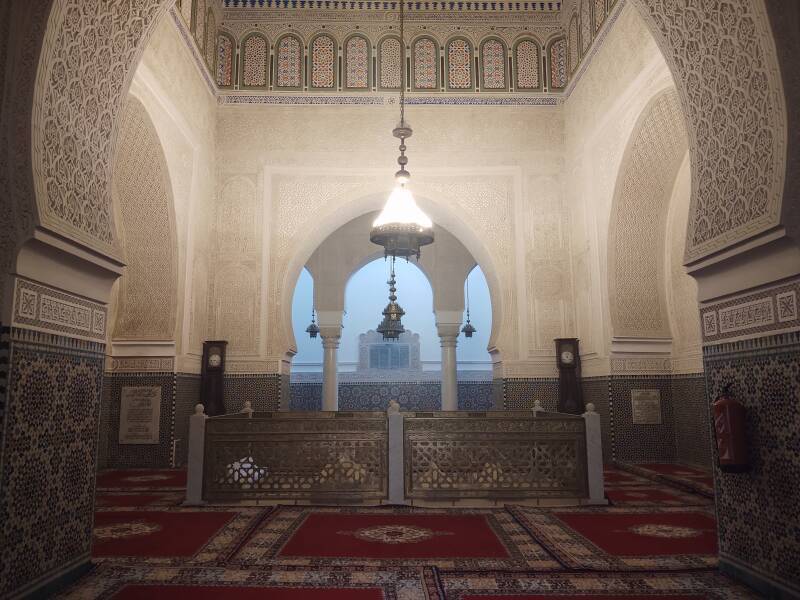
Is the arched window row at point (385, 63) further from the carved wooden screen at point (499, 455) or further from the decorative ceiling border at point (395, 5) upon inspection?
the carved wooden screen at point (499, 455)

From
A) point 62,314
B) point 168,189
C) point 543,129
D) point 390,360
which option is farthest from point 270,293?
point 390,360

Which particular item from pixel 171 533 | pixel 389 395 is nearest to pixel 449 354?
pixel 389 395

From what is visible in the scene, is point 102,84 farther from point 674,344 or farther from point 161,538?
point 674,344

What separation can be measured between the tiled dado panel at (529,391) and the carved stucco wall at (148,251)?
2.82 m

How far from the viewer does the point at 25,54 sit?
76.3 inches

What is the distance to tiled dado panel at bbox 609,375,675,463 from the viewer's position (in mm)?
5117

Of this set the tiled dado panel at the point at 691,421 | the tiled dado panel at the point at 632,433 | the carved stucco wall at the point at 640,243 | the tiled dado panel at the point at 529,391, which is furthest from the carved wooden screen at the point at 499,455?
the tiled dado panel at the point at 529,391

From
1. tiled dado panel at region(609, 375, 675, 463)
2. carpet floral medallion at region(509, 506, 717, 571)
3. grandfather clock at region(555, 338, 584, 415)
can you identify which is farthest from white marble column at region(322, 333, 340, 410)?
carpet floral medallion at region(509, 506, 717, 571)

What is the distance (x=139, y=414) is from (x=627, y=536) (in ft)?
12.3

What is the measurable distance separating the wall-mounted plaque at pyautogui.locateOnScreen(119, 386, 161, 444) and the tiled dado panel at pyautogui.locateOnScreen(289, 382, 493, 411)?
5.19 m

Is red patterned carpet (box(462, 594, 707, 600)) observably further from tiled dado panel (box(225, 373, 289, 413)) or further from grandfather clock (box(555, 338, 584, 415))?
tiled dado panel (box(225, 373, 289, 413))

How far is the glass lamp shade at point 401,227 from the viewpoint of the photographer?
4.70m

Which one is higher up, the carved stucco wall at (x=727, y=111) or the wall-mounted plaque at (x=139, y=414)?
the carved stucco wall at (x=727, y=111)

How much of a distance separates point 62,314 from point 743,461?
2.14 metres
